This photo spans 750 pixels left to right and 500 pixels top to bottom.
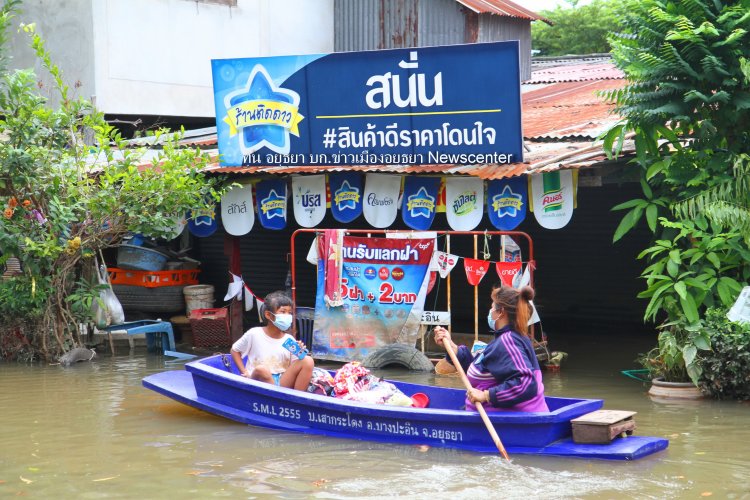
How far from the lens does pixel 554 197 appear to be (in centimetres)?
1128

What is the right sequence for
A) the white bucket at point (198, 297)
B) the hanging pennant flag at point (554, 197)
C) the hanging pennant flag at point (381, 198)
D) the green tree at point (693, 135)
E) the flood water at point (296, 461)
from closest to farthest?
the flood water at point (296, 461), the green tree at point (693, 135), the hanging pennant flag at point (554, 197), the hanging pennant flag at point (381, 198), the white bucket at point (198, 297)

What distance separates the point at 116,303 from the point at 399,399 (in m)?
6.28

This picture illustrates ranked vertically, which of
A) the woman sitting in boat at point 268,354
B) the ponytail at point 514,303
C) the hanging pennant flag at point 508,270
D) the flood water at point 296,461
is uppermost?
the hanging pennant flag at point 508,270

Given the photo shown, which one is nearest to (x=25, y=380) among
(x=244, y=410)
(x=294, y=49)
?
(x=244, y=410)

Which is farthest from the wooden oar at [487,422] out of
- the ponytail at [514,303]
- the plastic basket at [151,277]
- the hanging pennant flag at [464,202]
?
the plastic basket at [151,277]

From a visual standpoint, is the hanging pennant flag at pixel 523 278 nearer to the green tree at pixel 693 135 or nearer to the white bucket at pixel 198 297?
the green tree at pixel 693 135

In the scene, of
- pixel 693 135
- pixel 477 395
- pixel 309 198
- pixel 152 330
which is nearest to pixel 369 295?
pixel 309 198

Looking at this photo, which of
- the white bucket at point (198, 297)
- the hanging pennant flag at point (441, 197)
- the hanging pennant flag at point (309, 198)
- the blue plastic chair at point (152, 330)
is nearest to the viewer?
the hanging pennant flag at point (441, 197)

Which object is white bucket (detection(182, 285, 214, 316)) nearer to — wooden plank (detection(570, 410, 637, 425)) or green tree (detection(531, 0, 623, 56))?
wooden plank (detection(570, 410, 637, 425))

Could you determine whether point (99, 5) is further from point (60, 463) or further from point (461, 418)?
point (461, 418)

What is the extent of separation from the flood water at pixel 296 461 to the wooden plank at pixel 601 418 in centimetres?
31

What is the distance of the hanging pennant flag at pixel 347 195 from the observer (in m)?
12.6

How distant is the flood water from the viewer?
23.1 feet

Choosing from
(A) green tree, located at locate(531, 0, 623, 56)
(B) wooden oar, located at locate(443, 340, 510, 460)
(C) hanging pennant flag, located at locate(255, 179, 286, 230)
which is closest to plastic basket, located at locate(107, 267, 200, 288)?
(C) hanging pennant flag, located at locate(255, 179, 286, 230)
